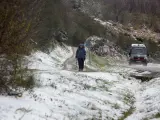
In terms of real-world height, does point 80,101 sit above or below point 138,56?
below

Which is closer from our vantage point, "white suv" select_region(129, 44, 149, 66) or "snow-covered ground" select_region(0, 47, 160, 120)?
"snow-covered ground" select_region(0, 47, 160, 120)

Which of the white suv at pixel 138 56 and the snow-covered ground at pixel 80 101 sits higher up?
the white suv at pixel 138 56

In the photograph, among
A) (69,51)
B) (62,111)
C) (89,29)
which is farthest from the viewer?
(89,29)

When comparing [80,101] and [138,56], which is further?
[138,56]

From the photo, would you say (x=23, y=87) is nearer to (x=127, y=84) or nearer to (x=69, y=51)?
(x=127, y=84)

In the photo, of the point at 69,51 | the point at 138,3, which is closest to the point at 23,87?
the point at 69,51

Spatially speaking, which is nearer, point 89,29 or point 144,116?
point 144,116

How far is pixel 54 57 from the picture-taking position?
37.1 meters

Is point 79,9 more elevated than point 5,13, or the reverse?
point 79,9

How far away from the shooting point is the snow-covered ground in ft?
37.2

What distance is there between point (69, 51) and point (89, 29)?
14.8 meters

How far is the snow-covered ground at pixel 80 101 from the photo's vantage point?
1134cm

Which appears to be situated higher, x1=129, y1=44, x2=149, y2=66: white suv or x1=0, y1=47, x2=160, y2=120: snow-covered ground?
x1=129, y1=44, x2=149, y2=66: white suv

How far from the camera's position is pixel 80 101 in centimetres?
1432
